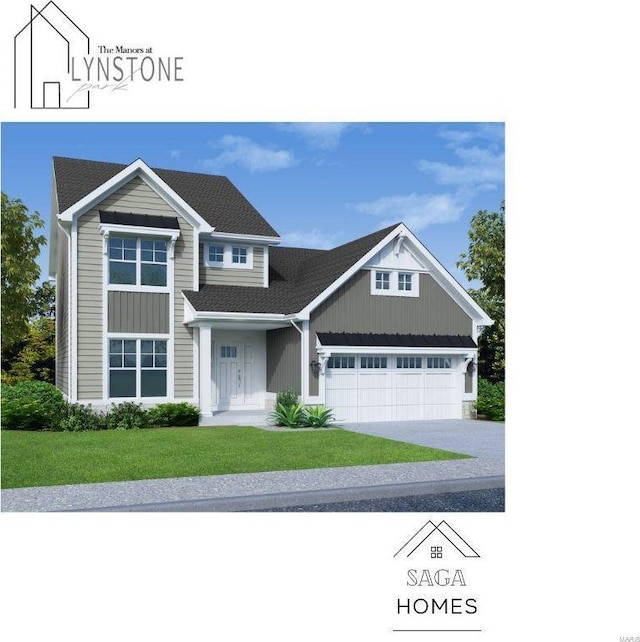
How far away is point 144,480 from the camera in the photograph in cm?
968

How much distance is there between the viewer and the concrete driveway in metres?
13.1

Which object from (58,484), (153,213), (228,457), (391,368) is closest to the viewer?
(58,484)

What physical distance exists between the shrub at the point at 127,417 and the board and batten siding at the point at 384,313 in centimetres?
432

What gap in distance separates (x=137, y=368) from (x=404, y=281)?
25.3ft

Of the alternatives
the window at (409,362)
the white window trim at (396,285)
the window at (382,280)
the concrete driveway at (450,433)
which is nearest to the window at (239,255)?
the white window trim at (396,285)

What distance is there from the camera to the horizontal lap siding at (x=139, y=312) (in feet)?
57.2

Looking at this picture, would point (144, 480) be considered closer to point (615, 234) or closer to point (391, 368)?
point (615, 234)

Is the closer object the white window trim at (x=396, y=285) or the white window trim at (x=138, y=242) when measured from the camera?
the white window trim at (x=138, y=242)

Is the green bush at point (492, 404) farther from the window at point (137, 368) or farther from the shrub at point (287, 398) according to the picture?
the window at point (137, 368)

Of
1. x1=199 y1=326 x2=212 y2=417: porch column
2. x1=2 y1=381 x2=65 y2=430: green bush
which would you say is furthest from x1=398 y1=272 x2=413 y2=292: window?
x1=2 y1=381 x2=65 y2=430: green bush

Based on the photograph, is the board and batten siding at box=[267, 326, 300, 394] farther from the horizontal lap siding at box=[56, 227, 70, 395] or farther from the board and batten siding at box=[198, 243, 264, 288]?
the horizontal lap siding at box=[56, 227, 70, 395]

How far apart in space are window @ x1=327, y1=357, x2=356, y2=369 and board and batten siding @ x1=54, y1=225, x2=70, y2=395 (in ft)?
22.8
